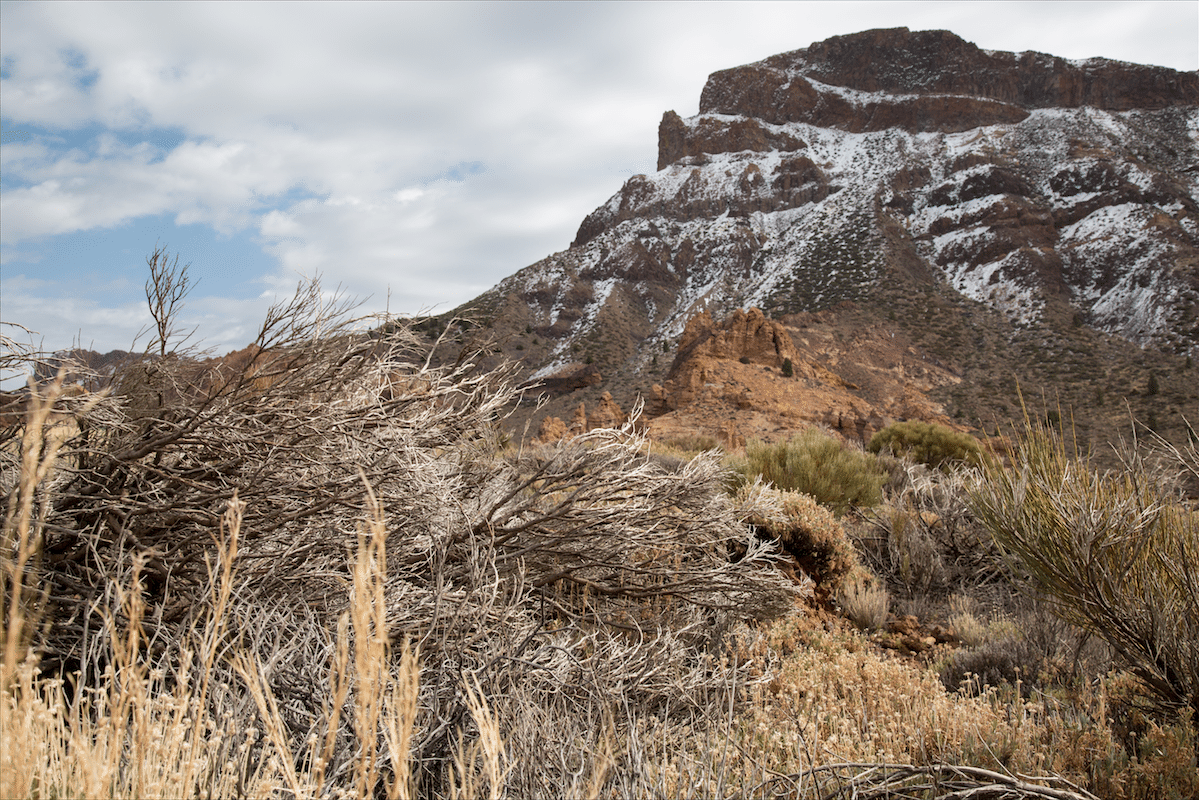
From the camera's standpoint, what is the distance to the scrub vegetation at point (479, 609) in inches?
93.2

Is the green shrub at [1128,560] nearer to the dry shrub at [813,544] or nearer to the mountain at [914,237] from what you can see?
the dry shrub at [813,544]

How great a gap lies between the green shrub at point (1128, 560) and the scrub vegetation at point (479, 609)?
2cm

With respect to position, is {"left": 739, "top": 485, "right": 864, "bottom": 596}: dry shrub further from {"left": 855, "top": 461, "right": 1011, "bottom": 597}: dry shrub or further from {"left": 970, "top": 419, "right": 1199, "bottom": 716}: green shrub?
{"left": 970, "top": 419, "right": 1199, "bottom": 716}: green shrub

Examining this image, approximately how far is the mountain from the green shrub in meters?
18.2

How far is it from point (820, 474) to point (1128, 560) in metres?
5.77

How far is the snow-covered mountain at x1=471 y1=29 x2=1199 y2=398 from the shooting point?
45.2 m

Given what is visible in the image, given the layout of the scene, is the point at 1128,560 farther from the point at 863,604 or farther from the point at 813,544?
the point at 813,544

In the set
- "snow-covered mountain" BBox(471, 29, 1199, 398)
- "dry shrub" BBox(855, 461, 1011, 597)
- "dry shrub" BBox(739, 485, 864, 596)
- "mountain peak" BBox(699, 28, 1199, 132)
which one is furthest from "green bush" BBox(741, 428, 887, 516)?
"mountain peak" BBox(699, 28, 1199, 132)

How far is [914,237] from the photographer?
54.0 m

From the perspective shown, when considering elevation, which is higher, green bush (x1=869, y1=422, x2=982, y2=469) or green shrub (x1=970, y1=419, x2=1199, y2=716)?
green bush (x1=869, y1=422, x2=982, y2=469)

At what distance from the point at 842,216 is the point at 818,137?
1342 inches

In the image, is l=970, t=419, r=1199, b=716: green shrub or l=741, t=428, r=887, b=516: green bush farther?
l=741, t=428, r=887, b=516: green bush

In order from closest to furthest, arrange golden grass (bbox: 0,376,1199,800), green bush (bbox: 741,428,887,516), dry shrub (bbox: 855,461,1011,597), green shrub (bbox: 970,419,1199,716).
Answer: golden grass (bbox: 0,376,1199,800), green shrub (bbox: 970,419,1199,716), dry shrub (bbox: 855,461,1011,597), green bush (bbox: 741,428,887,516)

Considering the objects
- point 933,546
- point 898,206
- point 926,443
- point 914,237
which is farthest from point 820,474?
point 898,206
